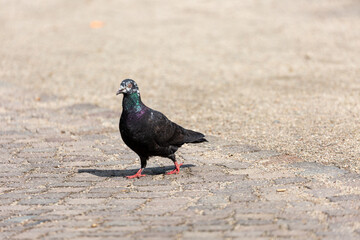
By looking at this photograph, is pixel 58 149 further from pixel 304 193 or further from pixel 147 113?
pixel 304 193

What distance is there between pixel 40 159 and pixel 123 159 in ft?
2.77

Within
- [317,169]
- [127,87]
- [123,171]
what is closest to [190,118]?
[123,171]

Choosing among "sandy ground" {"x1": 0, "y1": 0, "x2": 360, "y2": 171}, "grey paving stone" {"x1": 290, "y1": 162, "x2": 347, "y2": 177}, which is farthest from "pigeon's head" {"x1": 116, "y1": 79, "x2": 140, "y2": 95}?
"sandy ground" {"x1": 0, "y1": 0, "x2": 360, "y2": 171}

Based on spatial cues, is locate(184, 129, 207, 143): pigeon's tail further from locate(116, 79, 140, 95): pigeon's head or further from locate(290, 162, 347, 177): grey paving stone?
locate(290, 162, 347, 177): grey paving stone

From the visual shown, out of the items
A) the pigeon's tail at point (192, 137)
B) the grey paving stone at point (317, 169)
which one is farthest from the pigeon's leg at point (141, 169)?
the grey paving stone at point (317, 169)

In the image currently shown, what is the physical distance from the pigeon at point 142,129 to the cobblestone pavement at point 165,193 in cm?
25

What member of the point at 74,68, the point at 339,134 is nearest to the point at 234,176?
the point at 339,134

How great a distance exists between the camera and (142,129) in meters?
5.59

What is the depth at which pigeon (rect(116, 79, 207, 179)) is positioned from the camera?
18.3 ft

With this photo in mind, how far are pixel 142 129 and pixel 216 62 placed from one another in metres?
7.23

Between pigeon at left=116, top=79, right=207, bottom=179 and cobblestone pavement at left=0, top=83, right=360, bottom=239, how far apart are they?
0.25 meters

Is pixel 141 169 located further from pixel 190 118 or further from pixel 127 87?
pixel 190 118

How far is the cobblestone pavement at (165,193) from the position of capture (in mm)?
4238

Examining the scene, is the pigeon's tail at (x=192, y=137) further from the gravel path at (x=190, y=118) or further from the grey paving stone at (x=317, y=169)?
the grey paving stone at (x=317, y=169)
